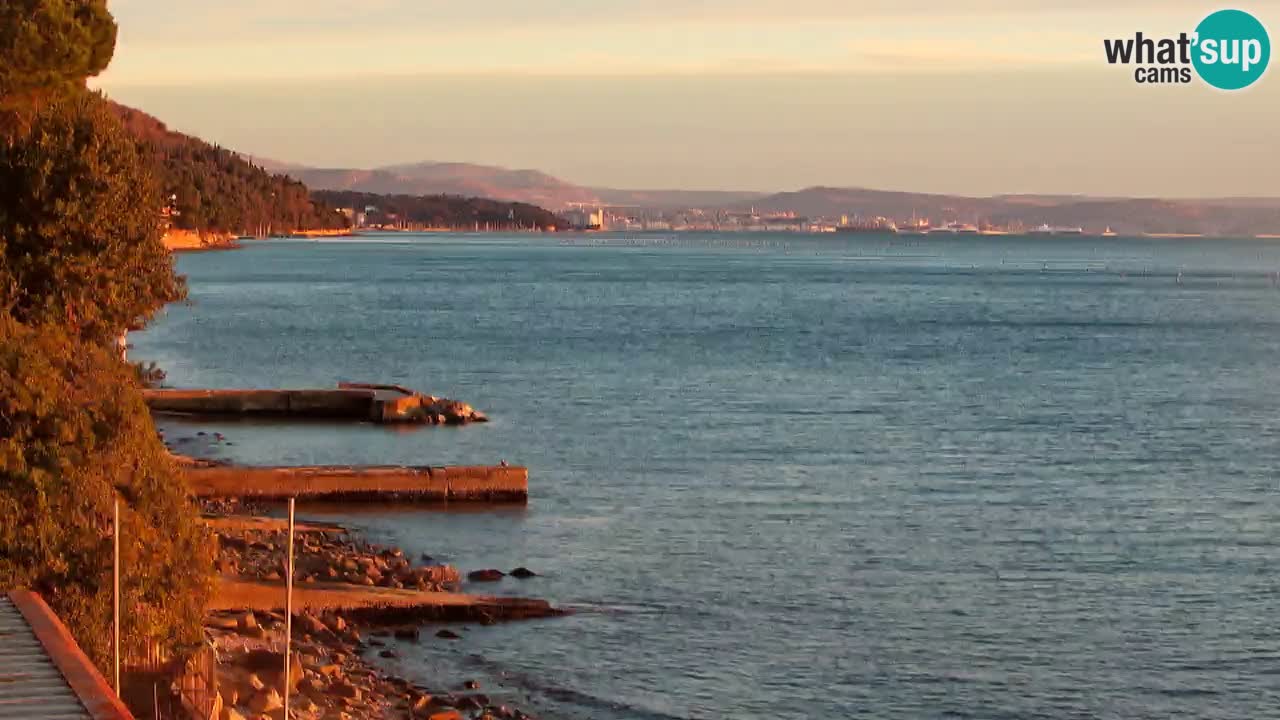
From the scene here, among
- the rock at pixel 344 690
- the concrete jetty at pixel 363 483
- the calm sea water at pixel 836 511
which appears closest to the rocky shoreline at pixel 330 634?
the rock at pixel 344 690

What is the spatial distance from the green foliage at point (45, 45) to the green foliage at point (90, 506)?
453cm

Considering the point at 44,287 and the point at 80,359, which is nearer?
the point at 80,359

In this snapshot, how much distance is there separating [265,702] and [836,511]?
1670 centimetres

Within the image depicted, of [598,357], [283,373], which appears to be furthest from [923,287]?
[283,373]

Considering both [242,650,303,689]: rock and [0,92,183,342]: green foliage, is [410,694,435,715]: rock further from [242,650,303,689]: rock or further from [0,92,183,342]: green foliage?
[0,92,183,342]: green foliage

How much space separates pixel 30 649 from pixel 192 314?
8054cm

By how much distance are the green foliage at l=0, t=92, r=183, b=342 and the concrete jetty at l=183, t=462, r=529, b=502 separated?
10.0 meters

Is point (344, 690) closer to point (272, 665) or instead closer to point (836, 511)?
point (272, 665)

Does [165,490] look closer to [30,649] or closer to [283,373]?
[30,649]

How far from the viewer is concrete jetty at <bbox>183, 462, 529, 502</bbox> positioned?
1221 inches

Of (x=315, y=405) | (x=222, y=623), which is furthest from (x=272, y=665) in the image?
(x=315, y=405)

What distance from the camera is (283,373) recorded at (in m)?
59.7

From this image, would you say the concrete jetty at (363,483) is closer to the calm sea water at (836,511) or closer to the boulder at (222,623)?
the calm sea water at (836,511)

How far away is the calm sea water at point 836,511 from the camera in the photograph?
20.4 m
